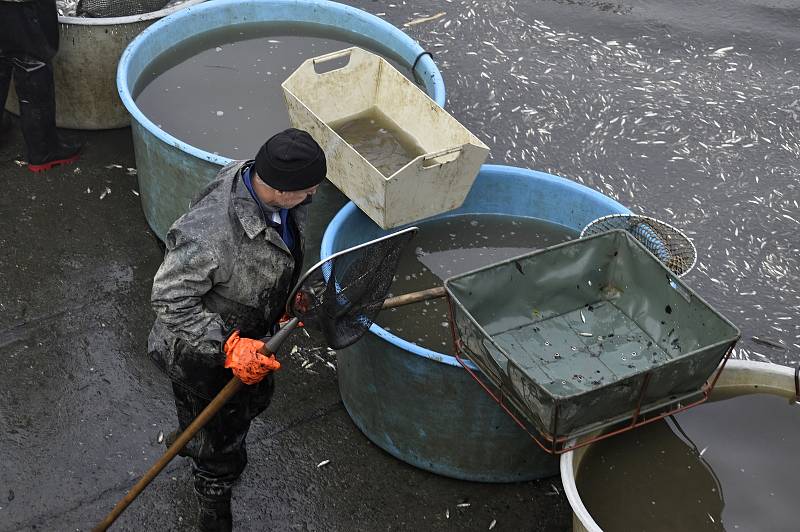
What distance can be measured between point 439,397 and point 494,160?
111 inches

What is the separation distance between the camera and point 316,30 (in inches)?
249

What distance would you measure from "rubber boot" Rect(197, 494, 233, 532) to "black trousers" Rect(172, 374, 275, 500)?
0.08 feet

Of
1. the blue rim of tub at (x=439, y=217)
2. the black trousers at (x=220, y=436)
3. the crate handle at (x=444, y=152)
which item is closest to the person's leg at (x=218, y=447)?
the black trousers at (x=220, y=436)

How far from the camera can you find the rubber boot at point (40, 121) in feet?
18.9

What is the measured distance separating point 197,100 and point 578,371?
315cm

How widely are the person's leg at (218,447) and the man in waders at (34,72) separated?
2774 millimetres

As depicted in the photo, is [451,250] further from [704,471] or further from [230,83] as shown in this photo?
[230,83]

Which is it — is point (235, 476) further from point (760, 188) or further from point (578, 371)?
point (760, 188)

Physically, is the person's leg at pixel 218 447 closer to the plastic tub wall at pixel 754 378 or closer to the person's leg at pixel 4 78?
the plastic tub wall at pixel 754 378

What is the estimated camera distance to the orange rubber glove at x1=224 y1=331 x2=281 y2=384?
133 inches

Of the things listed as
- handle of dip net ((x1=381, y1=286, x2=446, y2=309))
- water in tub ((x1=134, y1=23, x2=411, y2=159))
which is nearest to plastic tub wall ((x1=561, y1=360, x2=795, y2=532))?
handle of dip net ((x1=381, y1=286, x2=446, y2=309))

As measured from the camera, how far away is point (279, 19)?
20.5ft

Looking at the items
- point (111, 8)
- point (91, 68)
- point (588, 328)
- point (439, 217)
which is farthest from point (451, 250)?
point (111, 8)

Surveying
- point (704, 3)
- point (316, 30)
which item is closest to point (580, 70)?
point (704, 3)
